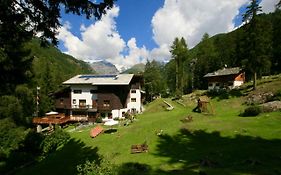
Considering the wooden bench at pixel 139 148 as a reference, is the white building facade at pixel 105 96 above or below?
above

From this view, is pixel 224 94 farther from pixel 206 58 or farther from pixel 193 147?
pixel 206 58

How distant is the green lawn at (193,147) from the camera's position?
24156 millimetres

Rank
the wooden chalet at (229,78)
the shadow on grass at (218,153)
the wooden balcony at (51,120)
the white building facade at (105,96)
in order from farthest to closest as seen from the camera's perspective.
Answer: the wooden chalet at (229,78)
the white building facade at (105,96)
the wooden balcony at (51,120)
the shadow on grass at (218,153)

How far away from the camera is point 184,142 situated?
1372 inches

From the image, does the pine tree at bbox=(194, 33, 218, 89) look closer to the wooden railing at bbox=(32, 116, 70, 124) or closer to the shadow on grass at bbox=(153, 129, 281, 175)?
the wooden railing at bbox=(32, 116, 70, 124)

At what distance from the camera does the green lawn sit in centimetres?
2416

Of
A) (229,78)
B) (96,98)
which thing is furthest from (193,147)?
(229,78)

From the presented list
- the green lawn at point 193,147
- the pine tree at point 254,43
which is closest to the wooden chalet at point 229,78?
the pine tree at point 254,43

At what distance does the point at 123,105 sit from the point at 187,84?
63331mm

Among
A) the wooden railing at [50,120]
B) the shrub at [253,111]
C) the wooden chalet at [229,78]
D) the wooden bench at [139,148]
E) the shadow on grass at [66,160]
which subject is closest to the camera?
the shadow on grass at [66,160]

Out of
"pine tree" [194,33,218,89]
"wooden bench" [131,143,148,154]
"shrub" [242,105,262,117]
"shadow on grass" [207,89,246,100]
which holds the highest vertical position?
"pine tree" [194,33,218,89]

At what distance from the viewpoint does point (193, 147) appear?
3259 centimetres

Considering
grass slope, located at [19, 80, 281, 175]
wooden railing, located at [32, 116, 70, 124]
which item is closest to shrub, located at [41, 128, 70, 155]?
grass slope, located at [19, 80, 281, 175]

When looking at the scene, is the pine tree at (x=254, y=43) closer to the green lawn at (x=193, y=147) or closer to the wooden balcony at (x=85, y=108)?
the green lawn at (x=193, y=147)
